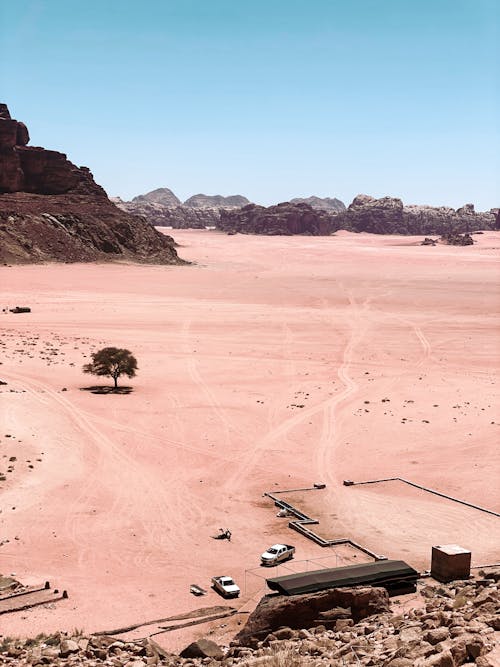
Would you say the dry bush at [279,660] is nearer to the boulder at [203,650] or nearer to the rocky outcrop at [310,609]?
the boulder at [203,650]

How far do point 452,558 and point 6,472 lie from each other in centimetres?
1368

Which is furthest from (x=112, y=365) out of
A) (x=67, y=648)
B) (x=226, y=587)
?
(x=67, y=648)

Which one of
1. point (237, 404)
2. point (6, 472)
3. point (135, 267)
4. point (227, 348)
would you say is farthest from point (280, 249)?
point (6, 472)

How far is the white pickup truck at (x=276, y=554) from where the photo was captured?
18234 mm

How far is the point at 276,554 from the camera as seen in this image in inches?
721

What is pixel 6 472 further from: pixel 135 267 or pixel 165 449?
pixel 135 267

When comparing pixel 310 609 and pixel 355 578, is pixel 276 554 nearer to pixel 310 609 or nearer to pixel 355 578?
pixel 355 578

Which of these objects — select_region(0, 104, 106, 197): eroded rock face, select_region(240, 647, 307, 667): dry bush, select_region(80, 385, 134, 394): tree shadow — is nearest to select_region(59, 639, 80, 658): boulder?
select_region(240, 647, 307, 667): dry bush

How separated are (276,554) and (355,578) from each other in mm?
2658

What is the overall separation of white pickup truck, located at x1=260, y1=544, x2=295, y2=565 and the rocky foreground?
3.18 metres

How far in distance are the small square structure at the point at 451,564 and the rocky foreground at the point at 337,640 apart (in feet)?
3.46

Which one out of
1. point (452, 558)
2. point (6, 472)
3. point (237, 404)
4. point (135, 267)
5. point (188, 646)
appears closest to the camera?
point (188, 646)

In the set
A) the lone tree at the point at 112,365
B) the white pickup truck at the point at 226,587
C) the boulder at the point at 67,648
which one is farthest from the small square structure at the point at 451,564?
the lone tree at the point at 112,365

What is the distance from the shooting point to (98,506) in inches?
866
